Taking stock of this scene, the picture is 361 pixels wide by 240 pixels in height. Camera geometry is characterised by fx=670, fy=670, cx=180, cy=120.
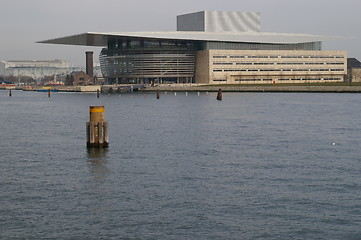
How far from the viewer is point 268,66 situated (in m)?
161

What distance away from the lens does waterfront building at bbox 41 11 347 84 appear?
517 feet

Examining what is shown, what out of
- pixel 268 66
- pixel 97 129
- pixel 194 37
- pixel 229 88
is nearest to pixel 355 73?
pixel 268 66

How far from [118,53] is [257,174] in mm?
143699

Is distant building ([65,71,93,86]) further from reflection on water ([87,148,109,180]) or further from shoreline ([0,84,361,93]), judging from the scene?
reflection on water ([87,148,109,180])

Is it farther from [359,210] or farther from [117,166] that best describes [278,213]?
[117,166]

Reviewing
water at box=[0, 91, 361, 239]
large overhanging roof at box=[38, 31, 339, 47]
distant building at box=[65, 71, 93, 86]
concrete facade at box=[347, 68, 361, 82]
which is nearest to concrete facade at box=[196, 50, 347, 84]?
large overhanging roof at box=[38, 31, 339, 47]

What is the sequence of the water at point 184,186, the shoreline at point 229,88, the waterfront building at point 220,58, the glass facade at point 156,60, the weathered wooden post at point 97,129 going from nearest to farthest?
the water at point 184,186 → the weathered wooden post at point 97,129 → the shoreline at point 229,88 → the waterfront building at point 220,58 → the glass facade at point 156,60

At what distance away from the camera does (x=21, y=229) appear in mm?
16625

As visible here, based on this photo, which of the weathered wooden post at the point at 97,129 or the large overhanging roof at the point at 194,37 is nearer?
the weathered wooden post at the point at 97,129

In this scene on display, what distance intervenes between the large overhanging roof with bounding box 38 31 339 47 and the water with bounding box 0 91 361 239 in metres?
112

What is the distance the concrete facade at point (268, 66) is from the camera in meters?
158

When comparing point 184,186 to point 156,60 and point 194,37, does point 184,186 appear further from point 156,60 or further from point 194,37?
point 156,60

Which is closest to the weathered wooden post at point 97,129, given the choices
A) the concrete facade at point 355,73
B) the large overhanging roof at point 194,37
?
the large overhanging roof at point 194,37

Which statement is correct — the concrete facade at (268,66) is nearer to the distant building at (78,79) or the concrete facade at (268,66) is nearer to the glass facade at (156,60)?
the glass facade at (156,60)
